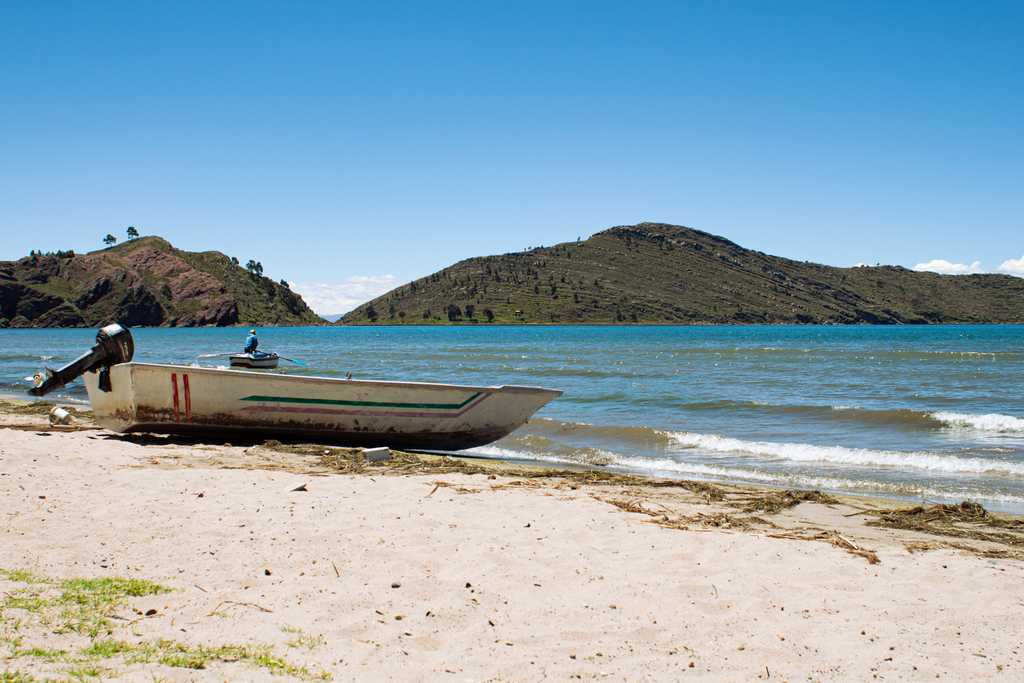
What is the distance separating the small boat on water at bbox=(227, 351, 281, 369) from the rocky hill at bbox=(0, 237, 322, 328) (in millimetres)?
144689

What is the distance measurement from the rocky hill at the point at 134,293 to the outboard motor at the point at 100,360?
147862mm

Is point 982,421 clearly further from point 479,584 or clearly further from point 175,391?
point 175,391

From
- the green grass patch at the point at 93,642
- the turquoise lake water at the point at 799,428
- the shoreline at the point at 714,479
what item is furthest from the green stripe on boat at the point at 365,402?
the green grass patch at the point at 93,642

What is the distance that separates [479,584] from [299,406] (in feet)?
27.8

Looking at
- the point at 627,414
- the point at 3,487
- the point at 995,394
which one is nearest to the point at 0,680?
the point at 3,487

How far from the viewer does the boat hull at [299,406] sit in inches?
505

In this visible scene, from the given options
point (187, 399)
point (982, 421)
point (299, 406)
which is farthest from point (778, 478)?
point (187, 399)

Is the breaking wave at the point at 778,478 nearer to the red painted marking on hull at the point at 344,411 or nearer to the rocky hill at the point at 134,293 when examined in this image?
the red painted marking on hull at the point at 344,411

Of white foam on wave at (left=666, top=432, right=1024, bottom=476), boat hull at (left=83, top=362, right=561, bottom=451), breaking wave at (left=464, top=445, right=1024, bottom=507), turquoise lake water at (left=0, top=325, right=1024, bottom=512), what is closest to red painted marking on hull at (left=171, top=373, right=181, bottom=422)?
boat hull at (left=83, top=362, right=561, bottom=451)

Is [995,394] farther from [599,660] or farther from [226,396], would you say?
[599,660]

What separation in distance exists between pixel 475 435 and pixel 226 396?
167 inches

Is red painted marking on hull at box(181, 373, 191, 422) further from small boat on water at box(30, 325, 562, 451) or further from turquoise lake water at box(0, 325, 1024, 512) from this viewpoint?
turquoise lake water at box(0, 325, 1024, 512)

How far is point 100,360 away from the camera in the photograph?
13.1 meters

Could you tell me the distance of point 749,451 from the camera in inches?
533
